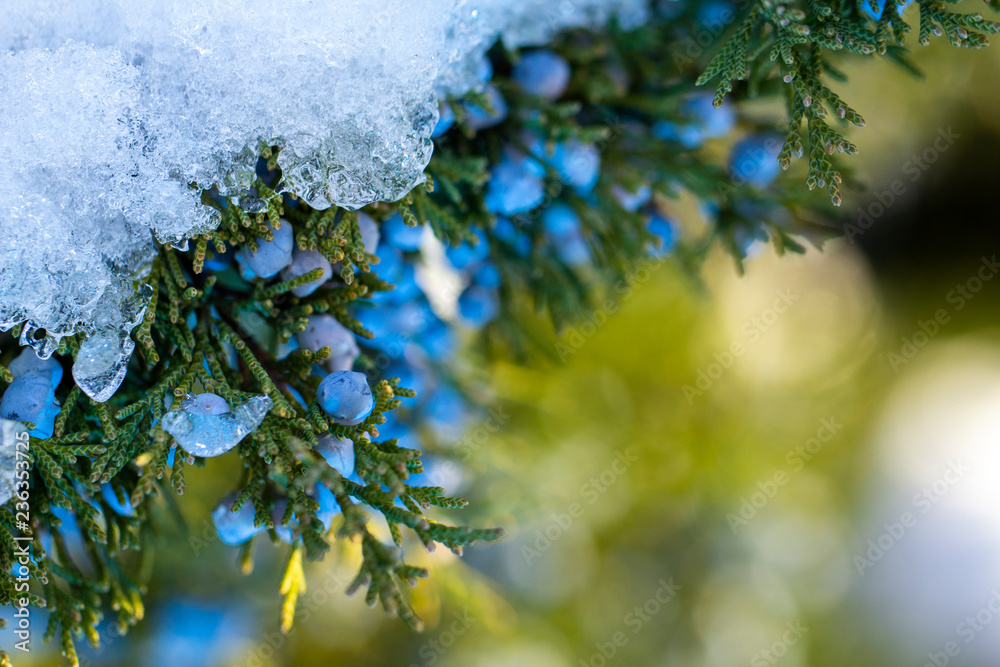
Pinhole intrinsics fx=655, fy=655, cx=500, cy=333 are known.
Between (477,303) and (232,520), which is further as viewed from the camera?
(477,303)

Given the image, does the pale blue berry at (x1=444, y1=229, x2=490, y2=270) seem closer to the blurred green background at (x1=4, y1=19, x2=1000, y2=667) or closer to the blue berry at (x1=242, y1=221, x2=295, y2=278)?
the blue berry at (x1=242, y1=221, x2=295, y2=278)

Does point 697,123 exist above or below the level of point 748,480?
above

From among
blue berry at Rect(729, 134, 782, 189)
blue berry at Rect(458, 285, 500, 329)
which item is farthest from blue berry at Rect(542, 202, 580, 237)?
blue berry at Rect(729, 134, 782, 189)

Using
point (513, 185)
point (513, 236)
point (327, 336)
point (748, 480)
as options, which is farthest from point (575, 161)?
point (748, 480)

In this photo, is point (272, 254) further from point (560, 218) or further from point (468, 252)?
point (560, 218)

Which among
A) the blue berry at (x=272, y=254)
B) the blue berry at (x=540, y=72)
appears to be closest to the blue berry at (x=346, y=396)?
the blue berry at (x=272, y=254)
